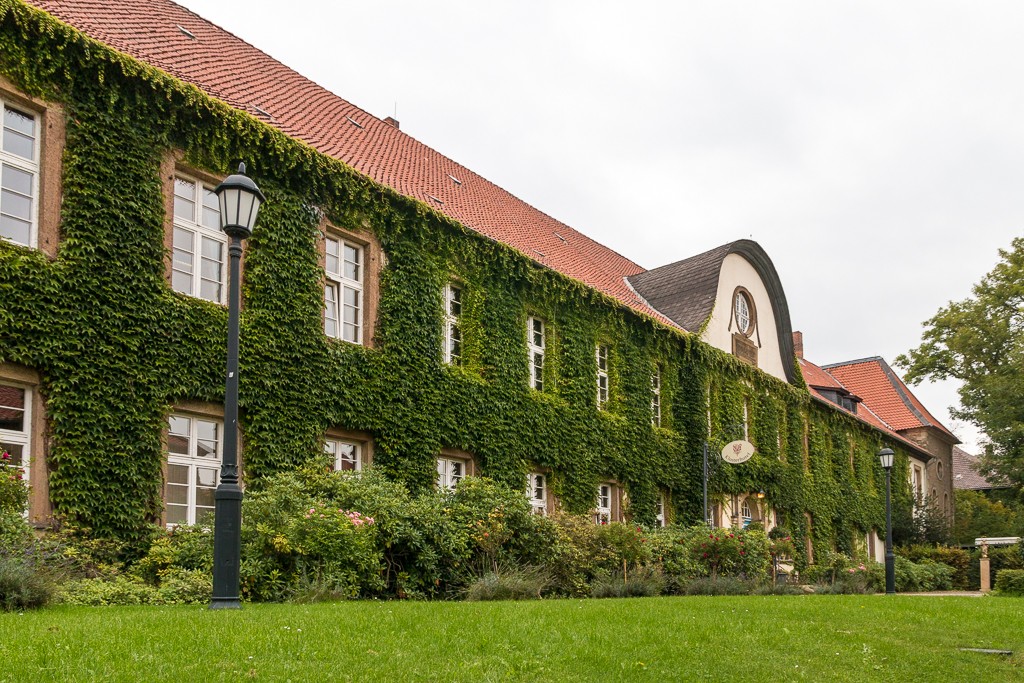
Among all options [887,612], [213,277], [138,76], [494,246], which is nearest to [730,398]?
[494,246]

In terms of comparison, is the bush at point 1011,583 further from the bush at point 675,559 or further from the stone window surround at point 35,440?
the stone window surround at point 35,440

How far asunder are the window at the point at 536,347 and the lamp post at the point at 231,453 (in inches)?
475

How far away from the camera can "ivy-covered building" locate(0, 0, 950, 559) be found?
12.5 m

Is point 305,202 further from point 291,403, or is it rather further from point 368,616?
point 368,616

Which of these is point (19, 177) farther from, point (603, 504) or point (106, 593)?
point (603, 504)

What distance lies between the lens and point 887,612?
45.3 ft

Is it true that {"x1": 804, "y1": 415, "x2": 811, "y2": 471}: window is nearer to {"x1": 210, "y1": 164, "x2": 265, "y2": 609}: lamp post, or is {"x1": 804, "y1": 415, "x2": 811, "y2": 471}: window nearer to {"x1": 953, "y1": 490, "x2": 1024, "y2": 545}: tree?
{"x1": 953, "y1": 490, "x2": 1024, "y2": 545}: tree

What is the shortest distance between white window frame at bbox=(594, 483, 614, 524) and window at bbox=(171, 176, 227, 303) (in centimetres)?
1127

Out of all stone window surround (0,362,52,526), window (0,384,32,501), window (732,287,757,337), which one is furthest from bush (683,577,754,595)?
window (732,287,757,337)

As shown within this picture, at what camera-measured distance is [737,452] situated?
85.9 ft

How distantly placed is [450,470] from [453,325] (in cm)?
285

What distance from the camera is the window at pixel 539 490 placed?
829 inches

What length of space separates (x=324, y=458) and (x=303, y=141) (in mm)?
5347

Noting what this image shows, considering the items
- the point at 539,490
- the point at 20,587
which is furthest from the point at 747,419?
the point at 20,587
